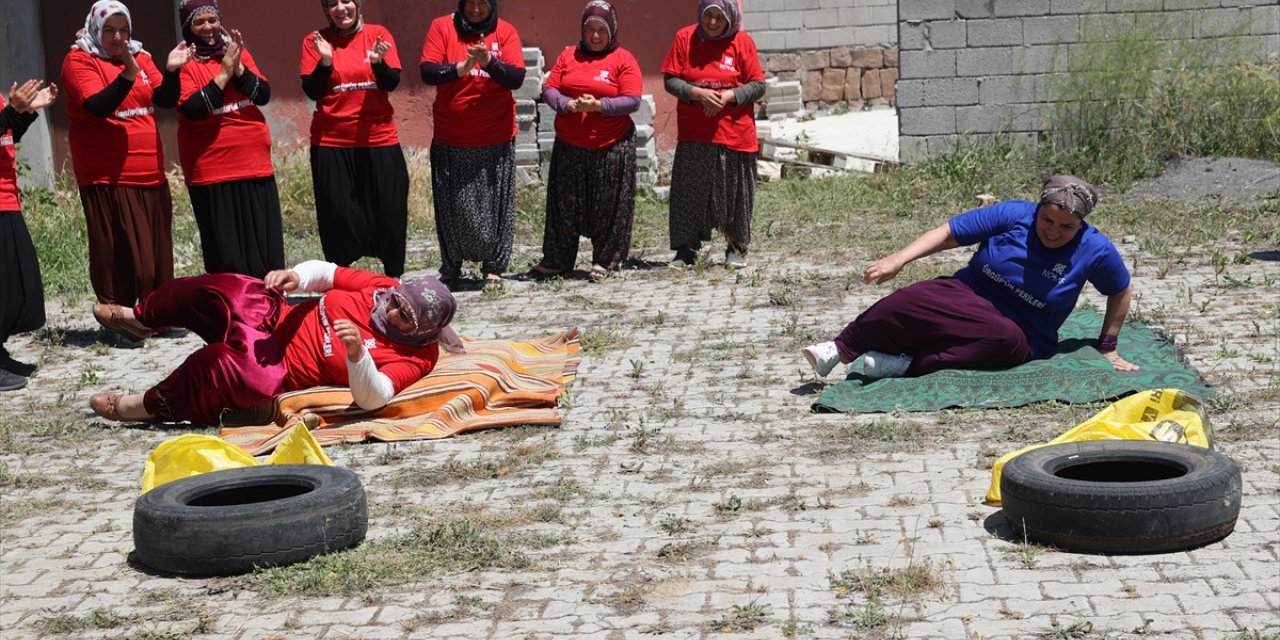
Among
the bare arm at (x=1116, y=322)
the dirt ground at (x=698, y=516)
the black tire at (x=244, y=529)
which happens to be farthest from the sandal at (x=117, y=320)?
the bare arm at (x=1116, y=322)

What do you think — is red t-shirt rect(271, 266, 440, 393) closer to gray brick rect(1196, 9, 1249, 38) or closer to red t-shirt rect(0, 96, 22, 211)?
red t-shirt rect(0, 96, 22, 211)

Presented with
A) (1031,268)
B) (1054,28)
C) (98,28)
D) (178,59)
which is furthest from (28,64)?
(1031,268)

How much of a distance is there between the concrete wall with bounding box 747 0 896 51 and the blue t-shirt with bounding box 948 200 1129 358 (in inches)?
627

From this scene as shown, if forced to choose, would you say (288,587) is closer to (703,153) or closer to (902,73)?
(703,153)

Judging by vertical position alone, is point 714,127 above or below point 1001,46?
below

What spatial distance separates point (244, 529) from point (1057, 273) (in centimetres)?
390

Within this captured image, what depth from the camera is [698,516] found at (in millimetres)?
5594

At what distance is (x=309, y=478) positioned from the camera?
5488 mm

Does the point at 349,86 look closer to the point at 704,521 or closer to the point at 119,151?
the point at 119,151

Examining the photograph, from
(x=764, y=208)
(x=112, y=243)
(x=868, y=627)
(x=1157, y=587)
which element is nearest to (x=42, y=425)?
(x=112, y=243)

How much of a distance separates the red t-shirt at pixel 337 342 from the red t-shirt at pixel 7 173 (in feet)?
A: 7.50

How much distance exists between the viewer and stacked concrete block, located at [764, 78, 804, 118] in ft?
72.2

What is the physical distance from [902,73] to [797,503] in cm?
949

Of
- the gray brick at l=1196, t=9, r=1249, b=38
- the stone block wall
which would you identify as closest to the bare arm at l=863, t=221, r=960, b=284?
the gray brick at l=1196, t=9, r=1249, b=38
